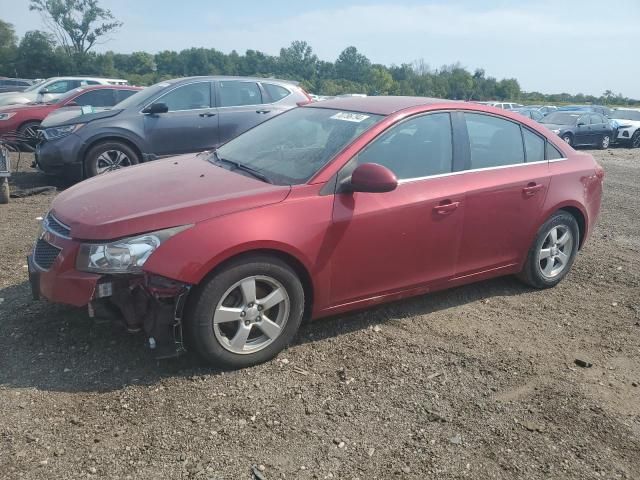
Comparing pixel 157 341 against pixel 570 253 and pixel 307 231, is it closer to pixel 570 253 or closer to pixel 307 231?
pixel 307 231

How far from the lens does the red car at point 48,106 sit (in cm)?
1148

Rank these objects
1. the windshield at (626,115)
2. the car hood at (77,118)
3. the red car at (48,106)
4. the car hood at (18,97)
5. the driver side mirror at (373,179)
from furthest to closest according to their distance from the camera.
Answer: the windshield at (626,115)
the car hood at (18,97)
the red car at (48,106)
the car hood at (77,118)
the driver side mirror at (373,179)

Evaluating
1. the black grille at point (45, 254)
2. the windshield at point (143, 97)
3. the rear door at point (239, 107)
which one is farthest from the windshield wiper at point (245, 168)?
the windshield at point (143, 97)

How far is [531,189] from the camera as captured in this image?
4.41 m

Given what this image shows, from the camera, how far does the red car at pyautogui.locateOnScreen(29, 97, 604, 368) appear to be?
309cm

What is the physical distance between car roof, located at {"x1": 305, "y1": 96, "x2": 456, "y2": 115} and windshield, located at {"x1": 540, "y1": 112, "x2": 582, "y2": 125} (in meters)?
16.8

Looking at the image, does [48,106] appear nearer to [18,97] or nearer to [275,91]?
[18,97]

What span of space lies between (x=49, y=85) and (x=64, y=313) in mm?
15074

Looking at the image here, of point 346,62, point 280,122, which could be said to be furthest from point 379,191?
point 346,62

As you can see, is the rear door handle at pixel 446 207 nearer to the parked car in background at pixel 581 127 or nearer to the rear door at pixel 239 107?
the rear door at pixel 239 107

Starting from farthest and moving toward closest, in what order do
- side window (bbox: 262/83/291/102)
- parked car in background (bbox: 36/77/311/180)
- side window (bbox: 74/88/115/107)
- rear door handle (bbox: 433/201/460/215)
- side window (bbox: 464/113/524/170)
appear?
1. side window (bbox: 74/88/115/107)
2. side window (bbox: 262/83/291/102)
3. parked car in background (bbox: 36/77/311/180)
4. side window (bbox: 464/113/524/170)
5. rear door handle (bbox: 433/201/460/215)

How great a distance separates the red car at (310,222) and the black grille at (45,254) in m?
0.01

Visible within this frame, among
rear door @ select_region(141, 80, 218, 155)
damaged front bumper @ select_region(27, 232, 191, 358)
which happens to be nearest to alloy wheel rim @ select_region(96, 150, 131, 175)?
rear door @ select_region(141, 80, 218, 155)

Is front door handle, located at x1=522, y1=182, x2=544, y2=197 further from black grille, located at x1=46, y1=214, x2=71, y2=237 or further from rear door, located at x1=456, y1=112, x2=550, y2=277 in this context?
black grille, located at x1=46, y1=214, x2=71, y2=237
